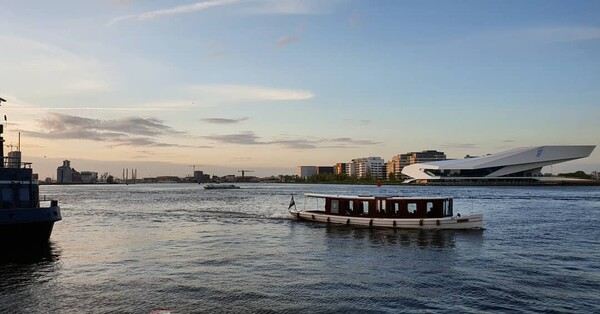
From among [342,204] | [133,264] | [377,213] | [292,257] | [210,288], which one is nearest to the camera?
[210,288]

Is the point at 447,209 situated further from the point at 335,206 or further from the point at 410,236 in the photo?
the point at 335,206

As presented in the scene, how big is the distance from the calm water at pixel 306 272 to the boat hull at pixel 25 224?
130cm

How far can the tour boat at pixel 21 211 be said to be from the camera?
35.6 metres

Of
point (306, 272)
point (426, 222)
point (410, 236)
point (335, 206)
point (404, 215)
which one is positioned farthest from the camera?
point (335, 206)

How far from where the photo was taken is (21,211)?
3597 cm

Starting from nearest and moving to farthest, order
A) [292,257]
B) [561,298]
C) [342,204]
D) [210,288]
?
[561,298] < [210,288] < [292,257] < [342,204]

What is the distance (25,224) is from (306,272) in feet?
73.6

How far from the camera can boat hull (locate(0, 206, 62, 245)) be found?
116 ft

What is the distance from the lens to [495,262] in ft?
112

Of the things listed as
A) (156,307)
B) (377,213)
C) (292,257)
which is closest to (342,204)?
(377,213)

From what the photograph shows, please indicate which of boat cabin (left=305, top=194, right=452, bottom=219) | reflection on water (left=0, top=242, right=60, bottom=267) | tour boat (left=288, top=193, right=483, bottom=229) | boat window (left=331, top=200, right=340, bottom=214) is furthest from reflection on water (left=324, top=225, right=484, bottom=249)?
reflection on water (left=0, top=242, right=60, bottom=267)

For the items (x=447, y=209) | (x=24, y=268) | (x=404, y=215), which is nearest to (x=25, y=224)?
(x=24, y=268)

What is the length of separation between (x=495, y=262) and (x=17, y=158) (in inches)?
1584

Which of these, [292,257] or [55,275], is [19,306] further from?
[292,257]
